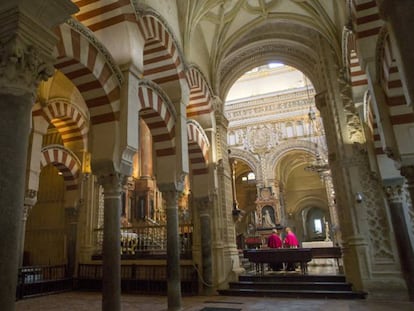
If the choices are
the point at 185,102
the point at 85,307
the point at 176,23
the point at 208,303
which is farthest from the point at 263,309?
the point at 176,23

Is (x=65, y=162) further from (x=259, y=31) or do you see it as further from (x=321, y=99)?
(x=321, y=99)

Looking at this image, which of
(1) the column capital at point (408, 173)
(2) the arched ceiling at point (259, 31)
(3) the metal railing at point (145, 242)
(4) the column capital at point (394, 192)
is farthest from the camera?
(3) the metal railing at point (145, 242)

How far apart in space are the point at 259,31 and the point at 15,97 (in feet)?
29.1

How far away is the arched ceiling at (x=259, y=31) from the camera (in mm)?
8078

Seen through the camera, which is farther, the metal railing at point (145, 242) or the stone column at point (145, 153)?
the stone column at point (145, 153)

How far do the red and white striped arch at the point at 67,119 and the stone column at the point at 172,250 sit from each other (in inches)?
167

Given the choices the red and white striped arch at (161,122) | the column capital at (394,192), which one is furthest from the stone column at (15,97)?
the column capital at (394,192)

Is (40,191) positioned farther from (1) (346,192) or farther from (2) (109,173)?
(1) (346,192)

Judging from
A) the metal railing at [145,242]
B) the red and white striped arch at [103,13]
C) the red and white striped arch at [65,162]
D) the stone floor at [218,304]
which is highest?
the red and white striped arch at [103,13]

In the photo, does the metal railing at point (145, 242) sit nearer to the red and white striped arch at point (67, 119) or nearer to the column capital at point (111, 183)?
the red and white striped arch at point (67, 119)

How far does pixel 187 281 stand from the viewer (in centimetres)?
807

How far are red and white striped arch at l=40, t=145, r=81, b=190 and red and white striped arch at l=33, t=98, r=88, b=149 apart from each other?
55 cm

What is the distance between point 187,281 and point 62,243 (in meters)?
5.18

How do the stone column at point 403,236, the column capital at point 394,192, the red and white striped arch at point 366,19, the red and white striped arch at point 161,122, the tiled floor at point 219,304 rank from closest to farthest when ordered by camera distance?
the red and white striped arch at point 366,19 → the tiled floor at point 219,304 → the stone column at point 403,236 → the red and white striped arch at point 161,122 → the column capital at point 394,192
